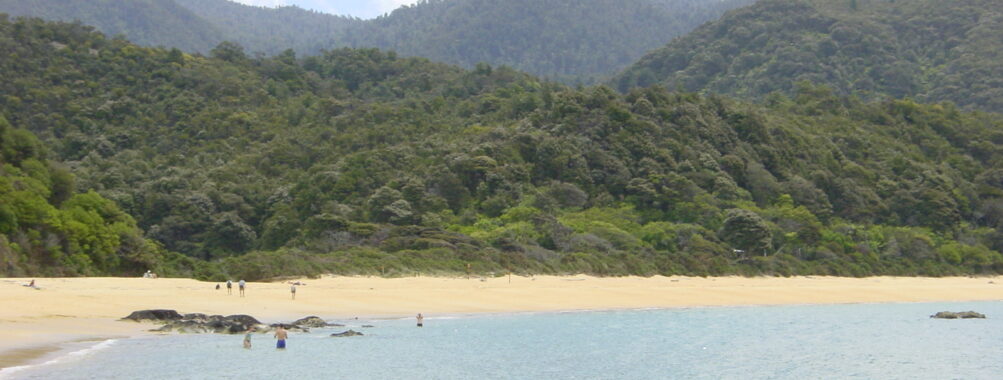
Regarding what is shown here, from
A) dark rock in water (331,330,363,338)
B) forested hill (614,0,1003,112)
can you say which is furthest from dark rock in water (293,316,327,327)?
forested hill (614,0,1003,112)

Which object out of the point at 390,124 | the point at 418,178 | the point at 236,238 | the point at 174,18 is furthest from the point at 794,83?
the point at 174,18

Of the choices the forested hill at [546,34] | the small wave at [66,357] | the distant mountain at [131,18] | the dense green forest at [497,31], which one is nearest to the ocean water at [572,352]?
the small wave at [66,357]

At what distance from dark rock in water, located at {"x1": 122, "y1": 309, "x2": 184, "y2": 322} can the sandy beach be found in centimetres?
42

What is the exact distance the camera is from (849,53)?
112188mm

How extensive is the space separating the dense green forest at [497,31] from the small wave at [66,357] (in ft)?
517

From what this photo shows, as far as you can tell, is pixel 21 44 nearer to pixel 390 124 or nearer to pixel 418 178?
pixel 390 124

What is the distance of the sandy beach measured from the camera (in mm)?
20125

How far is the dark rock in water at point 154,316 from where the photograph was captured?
71.0 feet

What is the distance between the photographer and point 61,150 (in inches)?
2579

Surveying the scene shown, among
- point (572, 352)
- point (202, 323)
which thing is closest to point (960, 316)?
point (572, 352)

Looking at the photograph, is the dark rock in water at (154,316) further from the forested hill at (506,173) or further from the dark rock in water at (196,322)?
the forested hill at (506,173)

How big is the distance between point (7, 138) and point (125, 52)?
4750 cm

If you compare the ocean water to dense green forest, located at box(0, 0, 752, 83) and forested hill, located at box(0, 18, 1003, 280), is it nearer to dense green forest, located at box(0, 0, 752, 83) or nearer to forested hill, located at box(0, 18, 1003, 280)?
forested hill, located at box(0, 18, 1003, 280)

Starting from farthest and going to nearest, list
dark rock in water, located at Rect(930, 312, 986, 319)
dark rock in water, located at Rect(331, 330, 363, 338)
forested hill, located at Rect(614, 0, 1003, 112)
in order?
1. forested hill, located at Rect(614, 0, 1003, 112)
2. dark rock in water, located at Rect(930, 312, 986, 319)
3. dark rock in water, located at Rect(331, 330, 363, 338)
